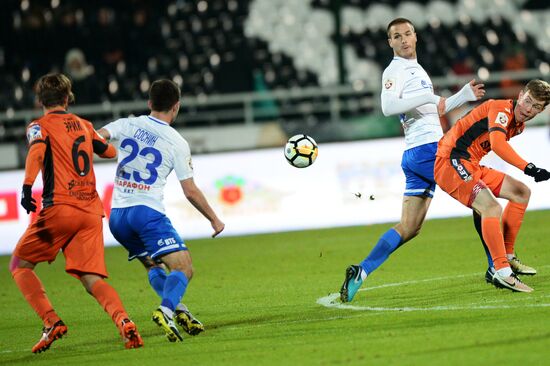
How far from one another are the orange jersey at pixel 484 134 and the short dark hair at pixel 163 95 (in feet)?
7.83

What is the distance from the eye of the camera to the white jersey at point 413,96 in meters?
9.02

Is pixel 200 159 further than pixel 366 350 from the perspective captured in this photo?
Yes

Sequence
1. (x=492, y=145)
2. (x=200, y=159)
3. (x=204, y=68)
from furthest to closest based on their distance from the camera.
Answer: (x=204, y=68), (x=200, y=159), (x=492, y=145)

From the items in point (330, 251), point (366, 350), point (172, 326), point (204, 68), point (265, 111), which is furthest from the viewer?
point (204, 68)

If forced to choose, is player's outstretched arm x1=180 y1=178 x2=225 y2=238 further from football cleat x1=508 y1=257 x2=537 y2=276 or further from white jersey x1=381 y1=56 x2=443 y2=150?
football cleat x1=508 y1=257 x2=537 y2=276

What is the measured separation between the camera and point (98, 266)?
7.55m

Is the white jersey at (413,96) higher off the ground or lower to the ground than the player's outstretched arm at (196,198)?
higher

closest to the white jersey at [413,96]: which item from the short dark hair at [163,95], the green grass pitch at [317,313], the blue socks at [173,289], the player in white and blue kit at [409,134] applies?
the player in white and blue kit at [409,134]

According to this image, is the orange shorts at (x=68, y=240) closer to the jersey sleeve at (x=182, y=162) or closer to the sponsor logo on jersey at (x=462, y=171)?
the jersey sleeve at (x=182, y=162)

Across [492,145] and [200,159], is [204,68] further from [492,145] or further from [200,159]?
[492,145]

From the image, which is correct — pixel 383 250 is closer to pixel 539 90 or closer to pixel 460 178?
pixel 460 178

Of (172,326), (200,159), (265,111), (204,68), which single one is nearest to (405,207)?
(172,326)

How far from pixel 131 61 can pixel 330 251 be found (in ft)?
Result: 33.7

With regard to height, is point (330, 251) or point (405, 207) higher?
point (405, 207)
